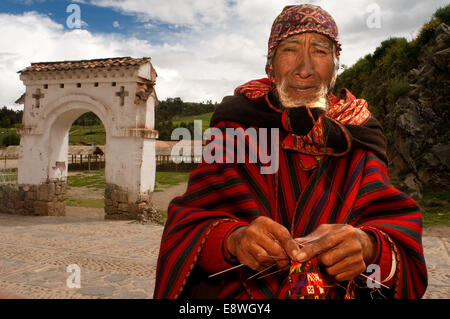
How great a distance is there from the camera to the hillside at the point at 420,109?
14.3m

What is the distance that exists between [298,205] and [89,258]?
268 inches

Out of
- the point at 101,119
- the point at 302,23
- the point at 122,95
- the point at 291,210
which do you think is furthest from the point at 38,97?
the point at 291,210

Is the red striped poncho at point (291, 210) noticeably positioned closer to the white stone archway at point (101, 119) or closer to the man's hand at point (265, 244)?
the man's hand at point (265, 244)

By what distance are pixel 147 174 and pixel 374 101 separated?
14011 mm

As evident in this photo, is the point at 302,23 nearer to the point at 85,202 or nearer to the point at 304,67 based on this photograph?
the point at 304,67

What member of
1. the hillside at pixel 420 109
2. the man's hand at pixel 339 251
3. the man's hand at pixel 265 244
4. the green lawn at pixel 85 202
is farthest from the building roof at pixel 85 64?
the hillside at pixel 420 109

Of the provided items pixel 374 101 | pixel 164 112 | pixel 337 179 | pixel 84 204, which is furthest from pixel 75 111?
pixel 164 112

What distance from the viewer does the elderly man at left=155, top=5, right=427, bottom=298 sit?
131 cm

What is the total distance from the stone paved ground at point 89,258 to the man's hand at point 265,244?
4413mm

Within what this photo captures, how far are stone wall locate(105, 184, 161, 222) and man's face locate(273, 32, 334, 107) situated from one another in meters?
10.0

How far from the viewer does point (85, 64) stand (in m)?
11.8

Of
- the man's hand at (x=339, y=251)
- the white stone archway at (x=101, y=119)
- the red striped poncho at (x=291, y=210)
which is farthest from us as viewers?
the white stone archway at (x=101, y=119)

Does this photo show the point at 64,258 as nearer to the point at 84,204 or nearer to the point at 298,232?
the point at 298,232

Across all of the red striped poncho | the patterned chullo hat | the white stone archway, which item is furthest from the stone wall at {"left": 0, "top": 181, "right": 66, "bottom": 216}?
the patterned chullo hat
